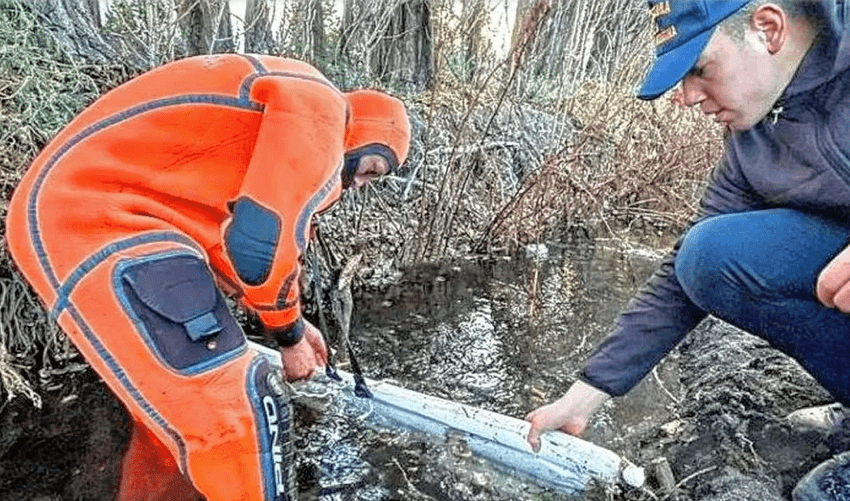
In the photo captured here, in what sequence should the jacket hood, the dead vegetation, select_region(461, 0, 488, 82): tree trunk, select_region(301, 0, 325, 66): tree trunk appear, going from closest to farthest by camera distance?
1. the jacket hood
2. the dead vegetation
3. select_region(461, 0, 488, 82): tree trunk
4. select_region(301, 0, 325, 66): tree trunk

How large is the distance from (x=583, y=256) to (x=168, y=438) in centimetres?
355

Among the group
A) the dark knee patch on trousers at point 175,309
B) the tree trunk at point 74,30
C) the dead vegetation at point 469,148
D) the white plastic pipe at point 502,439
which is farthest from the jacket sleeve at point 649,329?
the tree trunk at point 74,30

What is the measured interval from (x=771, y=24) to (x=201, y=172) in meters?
1.34

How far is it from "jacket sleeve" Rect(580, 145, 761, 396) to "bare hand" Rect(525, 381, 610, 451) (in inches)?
1.3

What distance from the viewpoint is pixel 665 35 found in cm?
171

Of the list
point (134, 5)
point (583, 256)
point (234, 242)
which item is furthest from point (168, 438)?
point (583, 256)

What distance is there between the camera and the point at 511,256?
5.05 m

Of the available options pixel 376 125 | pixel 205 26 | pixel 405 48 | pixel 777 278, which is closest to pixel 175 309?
pixel 376 125

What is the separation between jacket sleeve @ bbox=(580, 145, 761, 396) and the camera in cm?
211

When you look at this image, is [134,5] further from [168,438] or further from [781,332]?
[781,332]

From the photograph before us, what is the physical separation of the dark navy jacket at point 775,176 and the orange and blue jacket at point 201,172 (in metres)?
0.83

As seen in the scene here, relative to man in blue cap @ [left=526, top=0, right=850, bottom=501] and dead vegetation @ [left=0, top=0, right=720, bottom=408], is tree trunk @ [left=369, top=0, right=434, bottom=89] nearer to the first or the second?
dead vegetation @ [left=0, top=0, right=720, bottom=408]

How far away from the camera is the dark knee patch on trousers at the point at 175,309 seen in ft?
6.27

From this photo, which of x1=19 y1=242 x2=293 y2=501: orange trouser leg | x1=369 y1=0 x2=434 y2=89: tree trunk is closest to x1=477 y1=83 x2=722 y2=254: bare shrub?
x1=369 y1=0 x2=434 y2=89: tree trunk
